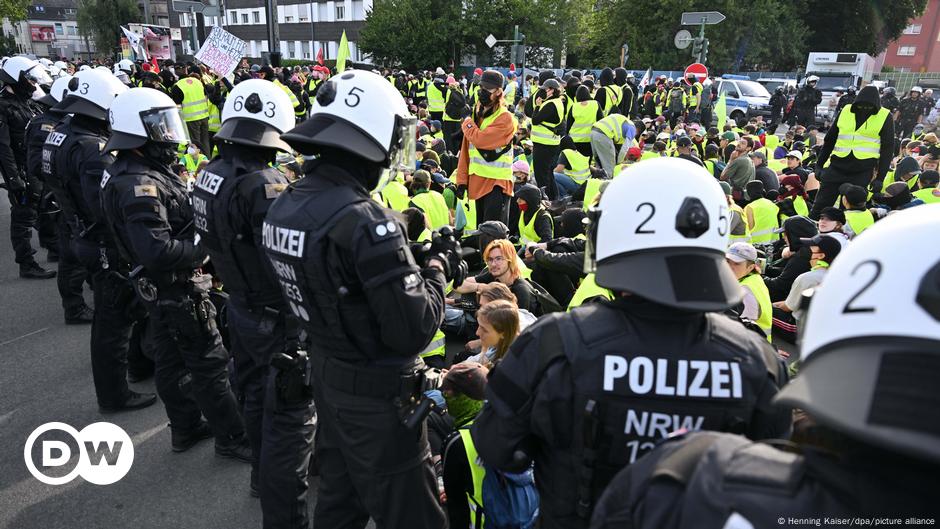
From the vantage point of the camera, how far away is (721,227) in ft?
5.44

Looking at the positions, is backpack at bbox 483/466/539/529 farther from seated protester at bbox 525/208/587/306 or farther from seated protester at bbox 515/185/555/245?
seated protester at bbox 515/185/555/245

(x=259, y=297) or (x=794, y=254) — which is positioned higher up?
(x=259, y=297)

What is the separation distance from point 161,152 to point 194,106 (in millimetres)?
7301

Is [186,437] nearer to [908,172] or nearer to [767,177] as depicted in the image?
[767,177]

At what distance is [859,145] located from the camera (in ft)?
25.7

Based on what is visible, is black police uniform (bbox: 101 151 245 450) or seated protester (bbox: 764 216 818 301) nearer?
black police uniform (bbox: 101 151 245 450)

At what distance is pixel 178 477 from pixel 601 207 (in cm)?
340

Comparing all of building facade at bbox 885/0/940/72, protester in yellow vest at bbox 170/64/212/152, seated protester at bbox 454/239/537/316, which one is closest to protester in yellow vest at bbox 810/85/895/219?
seated protester at bbox 454/239/537/316

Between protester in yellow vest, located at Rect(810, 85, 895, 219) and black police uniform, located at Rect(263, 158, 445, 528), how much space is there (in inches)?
299

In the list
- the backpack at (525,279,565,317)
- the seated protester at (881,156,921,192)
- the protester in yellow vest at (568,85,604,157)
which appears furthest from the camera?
the protester in yellow vest at (568,85,604,157)

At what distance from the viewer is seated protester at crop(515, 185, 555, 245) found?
6.29 m

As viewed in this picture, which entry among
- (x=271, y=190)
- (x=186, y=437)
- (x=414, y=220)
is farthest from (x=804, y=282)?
(x=186, y=437)

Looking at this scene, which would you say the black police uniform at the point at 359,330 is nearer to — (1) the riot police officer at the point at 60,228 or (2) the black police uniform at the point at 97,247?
(2) the black police uniform at the point at 97,247

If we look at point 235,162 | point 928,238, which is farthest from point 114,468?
point 928,238
